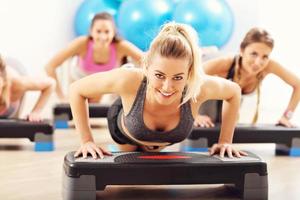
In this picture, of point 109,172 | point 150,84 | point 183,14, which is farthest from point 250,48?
point 183,14

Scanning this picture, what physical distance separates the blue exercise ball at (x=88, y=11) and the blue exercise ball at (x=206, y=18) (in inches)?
26.6

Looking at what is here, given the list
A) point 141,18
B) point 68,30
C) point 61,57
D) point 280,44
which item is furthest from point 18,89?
point 280,44

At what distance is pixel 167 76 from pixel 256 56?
114 cm

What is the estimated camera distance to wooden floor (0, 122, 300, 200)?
1961mm

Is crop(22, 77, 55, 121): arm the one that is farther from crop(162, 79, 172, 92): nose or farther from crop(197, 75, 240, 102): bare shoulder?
crop(162, 79, 172, 92): nose

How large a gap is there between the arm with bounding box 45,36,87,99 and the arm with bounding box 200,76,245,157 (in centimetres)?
195

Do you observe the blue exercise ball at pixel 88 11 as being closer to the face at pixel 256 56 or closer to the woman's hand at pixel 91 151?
the face at pixel 256 56

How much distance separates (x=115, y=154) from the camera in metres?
1.97

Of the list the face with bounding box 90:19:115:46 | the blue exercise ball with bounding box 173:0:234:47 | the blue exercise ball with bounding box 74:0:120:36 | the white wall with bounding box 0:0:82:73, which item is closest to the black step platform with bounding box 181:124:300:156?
the face with bounding box 90:19:115:46

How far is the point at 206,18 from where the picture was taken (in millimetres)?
4535

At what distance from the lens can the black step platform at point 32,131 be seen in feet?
9.21

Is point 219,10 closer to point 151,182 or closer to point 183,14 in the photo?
point 183,14

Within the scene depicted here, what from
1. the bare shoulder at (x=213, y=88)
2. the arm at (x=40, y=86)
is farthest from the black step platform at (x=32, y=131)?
the bare shoulder at (x=213, y=88)

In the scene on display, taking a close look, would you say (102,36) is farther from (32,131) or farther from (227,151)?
(227,151)
